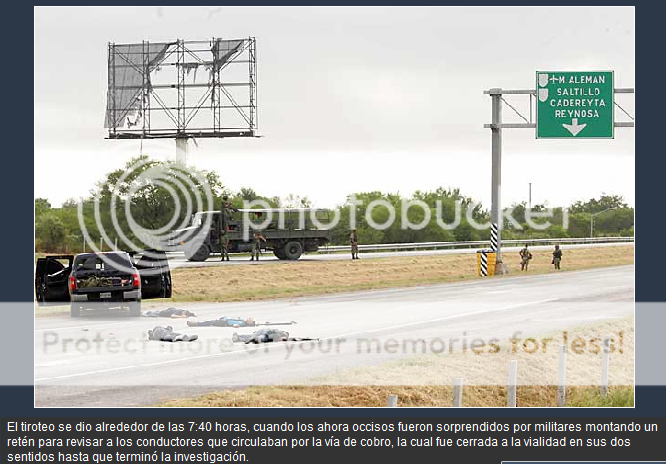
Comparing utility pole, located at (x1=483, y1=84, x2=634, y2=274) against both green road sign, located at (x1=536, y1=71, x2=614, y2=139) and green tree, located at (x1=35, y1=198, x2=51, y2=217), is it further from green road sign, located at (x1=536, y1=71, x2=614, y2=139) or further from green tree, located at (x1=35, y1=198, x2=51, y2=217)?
green tree, located at (x1=35, y1=198, x2=51, y2=217)

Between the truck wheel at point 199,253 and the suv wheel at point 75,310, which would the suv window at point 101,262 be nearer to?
the suv wheel at point 75,310

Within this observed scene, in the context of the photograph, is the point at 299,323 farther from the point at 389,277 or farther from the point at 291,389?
the point at 389,277

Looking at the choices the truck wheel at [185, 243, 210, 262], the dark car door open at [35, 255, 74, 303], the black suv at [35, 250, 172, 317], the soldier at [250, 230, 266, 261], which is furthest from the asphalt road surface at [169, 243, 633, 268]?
the black suv at [35, 250, 172, 317]

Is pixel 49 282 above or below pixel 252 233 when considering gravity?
below

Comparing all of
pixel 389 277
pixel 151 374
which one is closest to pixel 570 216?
pixel 389 277

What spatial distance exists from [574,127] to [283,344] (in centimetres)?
2538

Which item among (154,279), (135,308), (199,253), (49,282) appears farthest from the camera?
(199,253)

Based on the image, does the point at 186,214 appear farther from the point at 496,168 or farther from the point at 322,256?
the point at 496,168

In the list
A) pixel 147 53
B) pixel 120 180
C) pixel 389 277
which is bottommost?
pixel 389 277

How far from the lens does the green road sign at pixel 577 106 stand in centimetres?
4216

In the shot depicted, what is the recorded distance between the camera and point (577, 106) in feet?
139

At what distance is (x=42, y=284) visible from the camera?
2697 cm

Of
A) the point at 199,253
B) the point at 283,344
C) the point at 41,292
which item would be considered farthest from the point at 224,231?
the point at 283,344

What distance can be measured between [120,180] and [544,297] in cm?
3499
